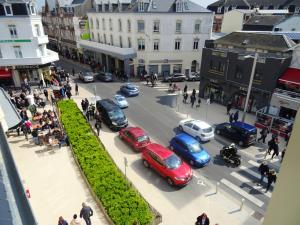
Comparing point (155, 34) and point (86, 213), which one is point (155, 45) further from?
point (86, 213)

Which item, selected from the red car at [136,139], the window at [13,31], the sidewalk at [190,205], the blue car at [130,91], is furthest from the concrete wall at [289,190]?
the window at [13,31]

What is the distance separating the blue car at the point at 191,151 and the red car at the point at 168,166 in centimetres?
153

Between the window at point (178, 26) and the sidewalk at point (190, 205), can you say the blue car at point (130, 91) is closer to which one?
the window at point (178, 26)

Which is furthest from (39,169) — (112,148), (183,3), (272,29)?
(272,29)

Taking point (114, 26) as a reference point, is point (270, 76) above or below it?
below

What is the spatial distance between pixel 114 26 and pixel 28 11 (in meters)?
14.4

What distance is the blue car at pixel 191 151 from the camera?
17422mm

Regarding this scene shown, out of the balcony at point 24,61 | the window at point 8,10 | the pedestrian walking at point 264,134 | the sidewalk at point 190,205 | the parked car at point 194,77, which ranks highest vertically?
the window at point 8,10

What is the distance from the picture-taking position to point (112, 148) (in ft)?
→ 65.1

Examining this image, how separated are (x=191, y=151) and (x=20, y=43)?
90.0 ft

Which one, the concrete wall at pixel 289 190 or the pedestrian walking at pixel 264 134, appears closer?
the concrete wall at pixel 289 190

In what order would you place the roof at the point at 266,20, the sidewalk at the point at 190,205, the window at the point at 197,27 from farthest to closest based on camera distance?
the window at the point at 197,27 → the roof at the point at 266,20 → the sidewalk at the point at 190,205

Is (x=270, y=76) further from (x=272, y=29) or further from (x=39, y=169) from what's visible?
(x=39, y=169)

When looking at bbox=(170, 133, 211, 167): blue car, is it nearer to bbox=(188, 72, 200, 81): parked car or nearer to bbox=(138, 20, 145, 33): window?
bbox=(188, 72, 200, 81): parked car
